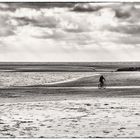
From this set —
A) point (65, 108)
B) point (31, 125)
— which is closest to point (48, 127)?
point (31, 125)

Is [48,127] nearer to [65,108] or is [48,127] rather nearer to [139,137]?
[139,137]

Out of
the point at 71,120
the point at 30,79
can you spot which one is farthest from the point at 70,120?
the point at 30,79

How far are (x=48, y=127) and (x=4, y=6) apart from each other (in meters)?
12.4

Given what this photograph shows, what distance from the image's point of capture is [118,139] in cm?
1542

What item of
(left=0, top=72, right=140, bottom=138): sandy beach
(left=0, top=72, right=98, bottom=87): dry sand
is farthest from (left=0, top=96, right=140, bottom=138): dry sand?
(left=0, top=72, right=98, bottom=87): dry sand

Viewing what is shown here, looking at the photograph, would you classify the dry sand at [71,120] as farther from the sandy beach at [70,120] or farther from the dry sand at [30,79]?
the dry sand at [30,79]

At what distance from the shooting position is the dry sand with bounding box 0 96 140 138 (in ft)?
58.4

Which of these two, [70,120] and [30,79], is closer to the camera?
[70,120]

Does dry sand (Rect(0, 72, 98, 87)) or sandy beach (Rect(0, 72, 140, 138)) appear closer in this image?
sandy beach (Rect(0, 72, 140, 138))

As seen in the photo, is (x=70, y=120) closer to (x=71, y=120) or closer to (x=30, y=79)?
(x=71, y=120)

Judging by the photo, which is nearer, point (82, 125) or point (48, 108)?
point (82, 125)

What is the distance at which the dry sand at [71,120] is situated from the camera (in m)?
17.8

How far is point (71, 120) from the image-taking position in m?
21.3

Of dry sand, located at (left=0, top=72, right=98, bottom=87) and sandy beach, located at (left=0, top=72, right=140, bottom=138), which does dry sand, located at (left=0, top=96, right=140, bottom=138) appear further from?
dry sand, located at (left=0, top=72, right=98, bottom=87)
